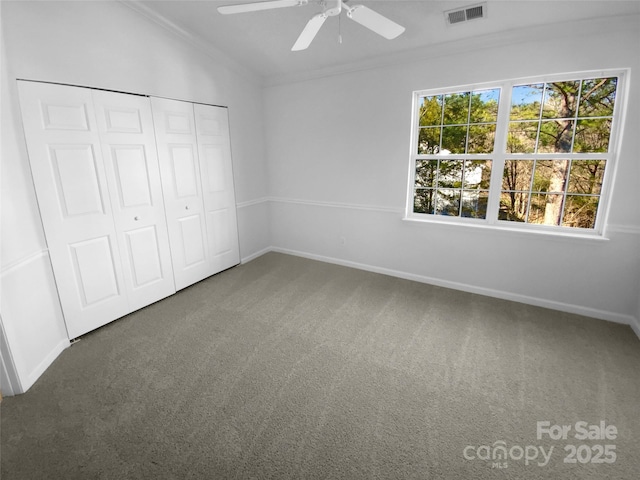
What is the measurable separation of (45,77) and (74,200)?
0.91 meters

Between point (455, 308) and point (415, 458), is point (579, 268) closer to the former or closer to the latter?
point (455, 308)

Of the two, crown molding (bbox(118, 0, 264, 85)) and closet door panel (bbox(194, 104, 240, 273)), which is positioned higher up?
crown molding (bbox(118, 0, 264, 85))

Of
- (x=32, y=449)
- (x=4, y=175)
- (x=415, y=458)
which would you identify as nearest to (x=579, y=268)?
(x=415, y=458)

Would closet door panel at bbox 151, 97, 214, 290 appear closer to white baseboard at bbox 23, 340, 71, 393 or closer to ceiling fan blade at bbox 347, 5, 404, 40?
white baseboard at bbox 23, 340, 71, 393

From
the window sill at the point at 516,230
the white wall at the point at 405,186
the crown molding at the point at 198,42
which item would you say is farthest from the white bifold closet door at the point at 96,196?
the window sill at the point at 516,230

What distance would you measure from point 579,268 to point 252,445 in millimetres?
3131

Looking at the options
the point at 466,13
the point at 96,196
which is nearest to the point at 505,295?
the point at 466,13

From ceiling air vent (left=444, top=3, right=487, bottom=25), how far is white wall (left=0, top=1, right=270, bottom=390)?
2581mm

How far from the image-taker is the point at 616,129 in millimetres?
2561

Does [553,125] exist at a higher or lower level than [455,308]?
higher

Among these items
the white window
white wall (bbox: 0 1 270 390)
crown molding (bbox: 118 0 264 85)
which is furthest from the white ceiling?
the white window

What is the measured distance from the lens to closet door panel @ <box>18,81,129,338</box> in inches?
88.4

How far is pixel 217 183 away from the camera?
149 inches

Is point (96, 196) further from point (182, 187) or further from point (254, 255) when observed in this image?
point (254, 255)
